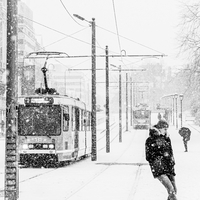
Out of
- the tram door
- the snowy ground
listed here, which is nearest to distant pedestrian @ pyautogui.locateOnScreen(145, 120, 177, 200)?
the snowy ground

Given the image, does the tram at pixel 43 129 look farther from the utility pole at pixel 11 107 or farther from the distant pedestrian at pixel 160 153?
the distant pedestrian at pixel 160 153

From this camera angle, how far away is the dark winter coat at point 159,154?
9.76 m

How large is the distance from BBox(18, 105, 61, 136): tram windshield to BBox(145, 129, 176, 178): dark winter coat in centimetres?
1313

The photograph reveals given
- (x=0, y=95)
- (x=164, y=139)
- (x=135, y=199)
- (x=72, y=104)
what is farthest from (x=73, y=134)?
(x=0, y=95)

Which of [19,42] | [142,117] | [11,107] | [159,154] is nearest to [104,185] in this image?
[11,107]

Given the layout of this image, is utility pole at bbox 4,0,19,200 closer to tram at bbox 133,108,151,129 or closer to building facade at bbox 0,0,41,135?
building facade at bbox 0,0,41,135

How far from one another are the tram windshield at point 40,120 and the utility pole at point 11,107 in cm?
1125

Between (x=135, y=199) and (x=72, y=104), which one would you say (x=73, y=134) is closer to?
(x=72, y=104)

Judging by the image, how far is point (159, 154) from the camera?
983 centimetres

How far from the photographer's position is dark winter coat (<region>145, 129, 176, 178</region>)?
32.0ft

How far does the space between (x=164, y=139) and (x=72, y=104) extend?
14740 millimetres

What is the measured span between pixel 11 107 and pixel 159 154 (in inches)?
125

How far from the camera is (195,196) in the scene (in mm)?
12961

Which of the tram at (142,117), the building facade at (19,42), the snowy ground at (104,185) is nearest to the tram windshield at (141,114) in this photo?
the tram at (142,117)
